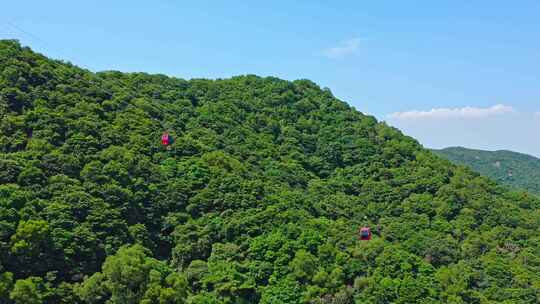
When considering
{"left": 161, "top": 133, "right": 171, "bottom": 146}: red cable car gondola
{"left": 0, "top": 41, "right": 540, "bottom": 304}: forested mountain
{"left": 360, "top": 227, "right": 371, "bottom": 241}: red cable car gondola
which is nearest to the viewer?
{"left": 0, "top": 41, "right": 540, "bottom": 304}: forested mountain

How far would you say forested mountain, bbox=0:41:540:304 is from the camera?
45.6 m

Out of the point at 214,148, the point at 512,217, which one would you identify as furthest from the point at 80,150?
the point at 512,217

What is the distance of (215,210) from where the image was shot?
57656 millimetres

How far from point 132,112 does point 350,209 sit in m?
26.9

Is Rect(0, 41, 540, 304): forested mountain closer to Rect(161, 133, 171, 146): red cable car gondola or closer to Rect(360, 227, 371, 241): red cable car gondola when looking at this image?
A: Rect(161, 133, 171, 146): red cable car gondola

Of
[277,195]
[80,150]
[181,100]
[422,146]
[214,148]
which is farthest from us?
[422,146]

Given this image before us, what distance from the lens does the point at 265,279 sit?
2013 inches

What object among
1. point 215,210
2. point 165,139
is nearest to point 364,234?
point 215,210

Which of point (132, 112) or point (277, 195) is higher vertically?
point (132, 112)

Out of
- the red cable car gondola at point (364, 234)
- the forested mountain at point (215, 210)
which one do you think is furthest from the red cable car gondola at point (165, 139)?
the red cable car gondola at point (364, 234)

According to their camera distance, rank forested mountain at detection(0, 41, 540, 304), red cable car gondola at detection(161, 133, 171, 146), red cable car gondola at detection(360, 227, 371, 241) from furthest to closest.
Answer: red cable car gondola at detection(161, 133, 171, 146)
red cable car gondola at detection(360, 227, 371, 241)
forested mountain at detection(0, 41, 540, 304)

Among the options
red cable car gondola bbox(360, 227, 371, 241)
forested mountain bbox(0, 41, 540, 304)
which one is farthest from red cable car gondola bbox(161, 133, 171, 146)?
red cable car gondola bbox(360, 227, 371, 241)

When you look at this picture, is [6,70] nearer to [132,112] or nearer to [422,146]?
[132,112]

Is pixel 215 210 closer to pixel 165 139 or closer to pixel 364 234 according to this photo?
pixel 165 139
